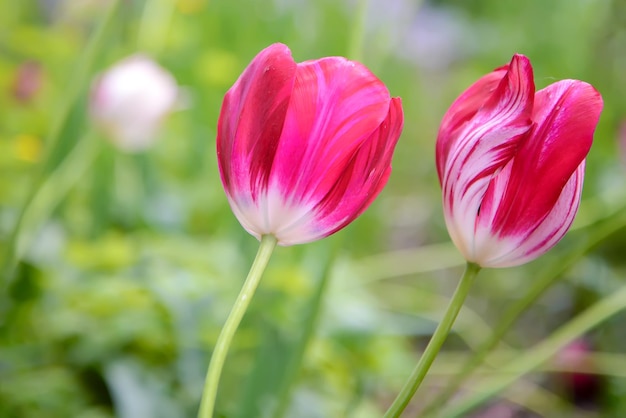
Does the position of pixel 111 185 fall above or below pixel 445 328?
below

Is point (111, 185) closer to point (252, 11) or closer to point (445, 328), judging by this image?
point (252, 11)

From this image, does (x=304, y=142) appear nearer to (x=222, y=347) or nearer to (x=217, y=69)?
(x=222, y=347)

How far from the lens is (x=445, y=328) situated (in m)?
0.19

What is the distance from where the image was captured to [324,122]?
0.20 metres

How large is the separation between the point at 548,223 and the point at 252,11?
0.89 meters

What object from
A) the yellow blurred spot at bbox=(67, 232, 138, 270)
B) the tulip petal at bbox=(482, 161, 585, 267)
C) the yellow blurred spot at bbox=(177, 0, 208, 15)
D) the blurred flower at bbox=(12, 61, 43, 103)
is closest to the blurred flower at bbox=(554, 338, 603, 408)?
the yellow blurred spot at bbox=(67, 232, 138, 270)

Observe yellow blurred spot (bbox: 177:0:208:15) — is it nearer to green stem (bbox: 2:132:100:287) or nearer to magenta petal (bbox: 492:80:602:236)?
green stem (bbox: 2:132:100:287)

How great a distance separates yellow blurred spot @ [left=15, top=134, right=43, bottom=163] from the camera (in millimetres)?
759

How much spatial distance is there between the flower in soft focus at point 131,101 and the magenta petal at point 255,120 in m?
0.44

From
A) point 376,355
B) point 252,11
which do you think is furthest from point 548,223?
point 252,11

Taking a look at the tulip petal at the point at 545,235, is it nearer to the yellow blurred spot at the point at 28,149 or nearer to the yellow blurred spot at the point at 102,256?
the yellow blurred spot at the point at 102,256

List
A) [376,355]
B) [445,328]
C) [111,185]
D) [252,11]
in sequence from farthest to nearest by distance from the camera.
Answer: [252,11] → [111,185] → [376,355] → [445,328]

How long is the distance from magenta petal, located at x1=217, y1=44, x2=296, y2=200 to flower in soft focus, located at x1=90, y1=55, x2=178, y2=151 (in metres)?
0.44

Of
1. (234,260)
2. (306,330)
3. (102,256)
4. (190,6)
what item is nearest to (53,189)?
(102,256)
